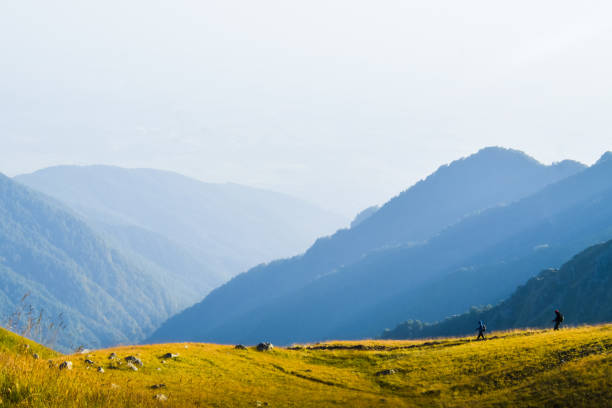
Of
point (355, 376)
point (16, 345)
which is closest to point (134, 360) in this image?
point (16, 345)

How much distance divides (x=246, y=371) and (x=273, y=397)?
20.7 feet

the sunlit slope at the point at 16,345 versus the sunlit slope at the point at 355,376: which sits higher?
the sunlit slope at the point at 16,345

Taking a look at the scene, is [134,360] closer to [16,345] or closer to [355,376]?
[16,345]

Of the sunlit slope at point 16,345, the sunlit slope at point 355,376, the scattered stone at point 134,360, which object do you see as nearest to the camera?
the sunlit slope at point 355,376

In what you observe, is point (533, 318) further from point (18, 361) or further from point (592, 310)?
point (18, 361)

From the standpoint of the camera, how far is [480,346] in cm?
3906

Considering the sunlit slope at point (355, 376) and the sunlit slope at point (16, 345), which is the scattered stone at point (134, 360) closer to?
the sunlit slope at point (355, 376)

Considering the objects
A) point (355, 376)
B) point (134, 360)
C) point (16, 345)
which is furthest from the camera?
point (355, 376)

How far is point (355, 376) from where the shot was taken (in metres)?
34.6

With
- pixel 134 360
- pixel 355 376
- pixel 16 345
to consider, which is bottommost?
pixel 355 376

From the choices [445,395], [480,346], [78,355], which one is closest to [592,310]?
[480,346]

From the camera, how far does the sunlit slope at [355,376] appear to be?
22.6 m

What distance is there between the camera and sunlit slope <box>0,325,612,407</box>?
22.6m

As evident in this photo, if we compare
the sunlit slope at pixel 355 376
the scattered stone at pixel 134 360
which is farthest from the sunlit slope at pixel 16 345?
the scattered stone at pixel 134 360
